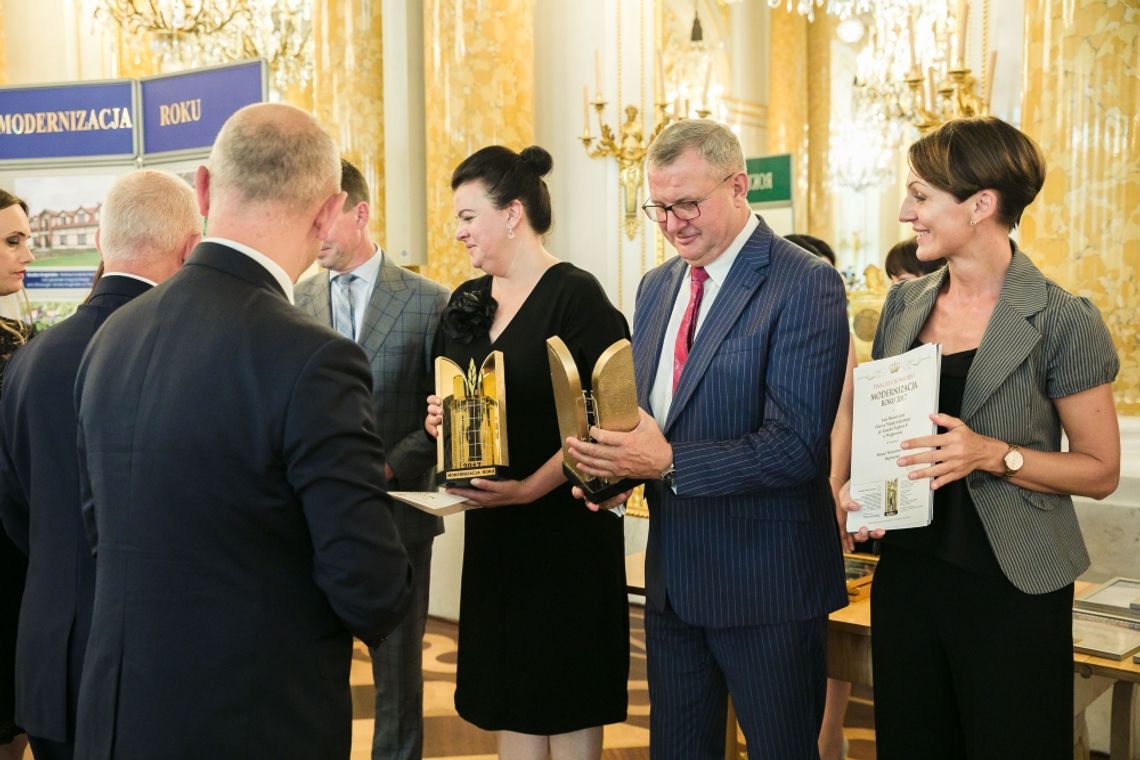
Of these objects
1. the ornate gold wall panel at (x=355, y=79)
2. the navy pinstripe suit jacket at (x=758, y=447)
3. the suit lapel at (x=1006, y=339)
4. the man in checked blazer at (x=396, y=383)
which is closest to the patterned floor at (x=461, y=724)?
the man in checked blazer at (x=396, y=383)

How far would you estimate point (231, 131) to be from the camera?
184 cm

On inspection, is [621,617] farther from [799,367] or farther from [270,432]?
[270,432]

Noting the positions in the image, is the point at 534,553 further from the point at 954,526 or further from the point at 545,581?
the point at 954,526

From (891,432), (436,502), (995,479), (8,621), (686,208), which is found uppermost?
(686,208)

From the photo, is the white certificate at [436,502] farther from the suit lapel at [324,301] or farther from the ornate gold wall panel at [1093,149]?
the ornate gold wall panel at [1093,149]

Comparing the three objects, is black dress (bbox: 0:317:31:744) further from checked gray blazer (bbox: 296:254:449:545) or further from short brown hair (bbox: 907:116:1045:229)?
short brown hair (bbox: 907:116:1045:229)

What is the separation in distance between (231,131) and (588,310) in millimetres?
1335

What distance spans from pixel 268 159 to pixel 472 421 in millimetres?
1163

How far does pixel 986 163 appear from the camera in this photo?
2.31 m

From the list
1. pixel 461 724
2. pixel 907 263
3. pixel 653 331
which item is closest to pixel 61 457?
pixel 653 331

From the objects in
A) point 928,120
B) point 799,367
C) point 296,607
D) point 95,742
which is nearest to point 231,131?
point 296,607

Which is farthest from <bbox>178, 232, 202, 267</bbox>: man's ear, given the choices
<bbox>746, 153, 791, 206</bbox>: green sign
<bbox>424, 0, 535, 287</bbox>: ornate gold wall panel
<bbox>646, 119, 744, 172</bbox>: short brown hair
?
<bbox>746, 153, 791, 206</bbox>: green sign

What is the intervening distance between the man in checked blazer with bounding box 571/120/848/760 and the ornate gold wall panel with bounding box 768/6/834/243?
3.53 metres

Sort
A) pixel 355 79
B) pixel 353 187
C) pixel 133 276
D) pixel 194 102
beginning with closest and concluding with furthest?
pixel 133 276
pixel 353 187
pixel 194 102
pixel 355 79
